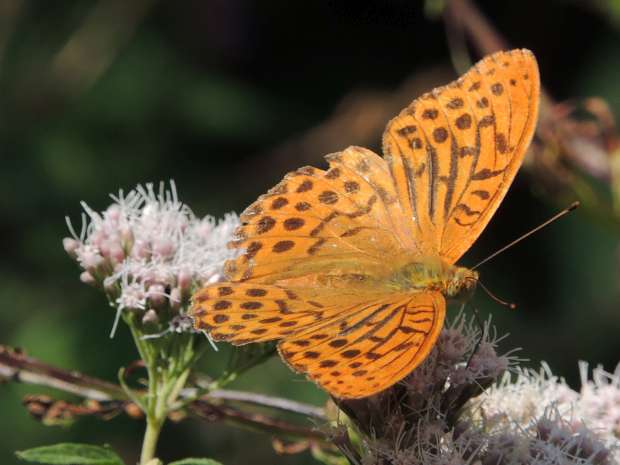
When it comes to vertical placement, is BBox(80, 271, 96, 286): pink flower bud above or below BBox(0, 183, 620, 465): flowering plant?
above

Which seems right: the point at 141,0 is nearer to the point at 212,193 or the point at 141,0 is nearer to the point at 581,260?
the point at 212,193

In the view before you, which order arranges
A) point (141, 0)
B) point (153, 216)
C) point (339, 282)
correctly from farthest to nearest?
point (141, 0), point (153, 216), point (339, 282)

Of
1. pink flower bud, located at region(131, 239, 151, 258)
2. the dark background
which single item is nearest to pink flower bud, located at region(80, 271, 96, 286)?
pink flower bud, located at region(131, 239, 151, 258)

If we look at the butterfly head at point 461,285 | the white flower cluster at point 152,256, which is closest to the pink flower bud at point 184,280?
the white flower cluster at point 152,256

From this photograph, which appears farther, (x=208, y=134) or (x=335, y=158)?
(x=208, y=134)

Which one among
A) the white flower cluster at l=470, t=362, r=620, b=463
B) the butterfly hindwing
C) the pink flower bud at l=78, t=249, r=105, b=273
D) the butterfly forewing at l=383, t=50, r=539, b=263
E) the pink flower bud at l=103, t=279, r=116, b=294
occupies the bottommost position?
the white flower cluster at l=470, t=362, r=620, b=463

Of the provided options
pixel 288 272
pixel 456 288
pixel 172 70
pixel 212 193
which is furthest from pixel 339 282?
pixel 172 70

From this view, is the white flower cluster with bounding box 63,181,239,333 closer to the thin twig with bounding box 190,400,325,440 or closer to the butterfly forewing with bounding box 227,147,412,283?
the butterfly forewing with bounding box 227,147,412,283

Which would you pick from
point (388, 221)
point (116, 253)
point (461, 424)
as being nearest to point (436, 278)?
point (388, 221)

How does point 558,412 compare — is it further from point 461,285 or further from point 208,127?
point 208,127
